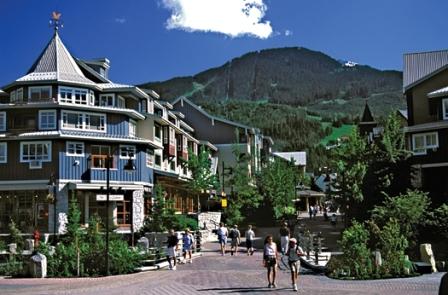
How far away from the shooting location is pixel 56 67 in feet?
164

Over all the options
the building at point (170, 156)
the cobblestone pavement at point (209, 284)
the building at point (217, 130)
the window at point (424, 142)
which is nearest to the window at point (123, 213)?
the building at point (170, 156)

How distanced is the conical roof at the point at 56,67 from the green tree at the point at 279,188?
899 inches

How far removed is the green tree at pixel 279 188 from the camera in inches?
2432

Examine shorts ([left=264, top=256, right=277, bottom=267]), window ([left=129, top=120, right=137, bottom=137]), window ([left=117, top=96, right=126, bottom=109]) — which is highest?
window ([left=117, top=96, right=126, bottom=109])

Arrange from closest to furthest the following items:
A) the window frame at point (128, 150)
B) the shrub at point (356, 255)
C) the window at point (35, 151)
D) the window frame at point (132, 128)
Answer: the shrub at point (356, 255) < the window at point (35, 151) < the window frame at point (128, 150) < the window frame at point (132, 128)

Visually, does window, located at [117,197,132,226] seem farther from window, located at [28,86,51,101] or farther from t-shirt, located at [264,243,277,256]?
t-shirt, located at [264,243,277,256]

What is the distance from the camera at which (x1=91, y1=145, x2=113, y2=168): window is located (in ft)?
153

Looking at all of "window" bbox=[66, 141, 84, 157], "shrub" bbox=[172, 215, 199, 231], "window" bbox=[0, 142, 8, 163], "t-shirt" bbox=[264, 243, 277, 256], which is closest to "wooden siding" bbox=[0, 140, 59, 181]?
"window" bbox=[0, 142, 8, 163]

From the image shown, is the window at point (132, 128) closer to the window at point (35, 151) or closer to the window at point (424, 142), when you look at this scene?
the window at point (35, 151)

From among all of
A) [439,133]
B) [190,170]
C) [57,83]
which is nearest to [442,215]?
[439,133]

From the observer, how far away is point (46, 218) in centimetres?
4516

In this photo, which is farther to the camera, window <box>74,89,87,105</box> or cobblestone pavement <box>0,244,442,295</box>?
window <box>74,89,87,105</box>

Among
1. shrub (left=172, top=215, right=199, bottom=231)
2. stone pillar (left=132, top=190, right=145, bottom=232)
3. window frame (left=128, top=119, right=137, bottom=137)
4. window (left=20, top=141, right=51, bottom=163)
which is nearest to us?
shrub (left=172, top=215, right=199, bottom=231)

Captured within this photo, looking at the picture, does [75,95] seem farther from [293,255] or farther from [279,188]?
[293,255]
